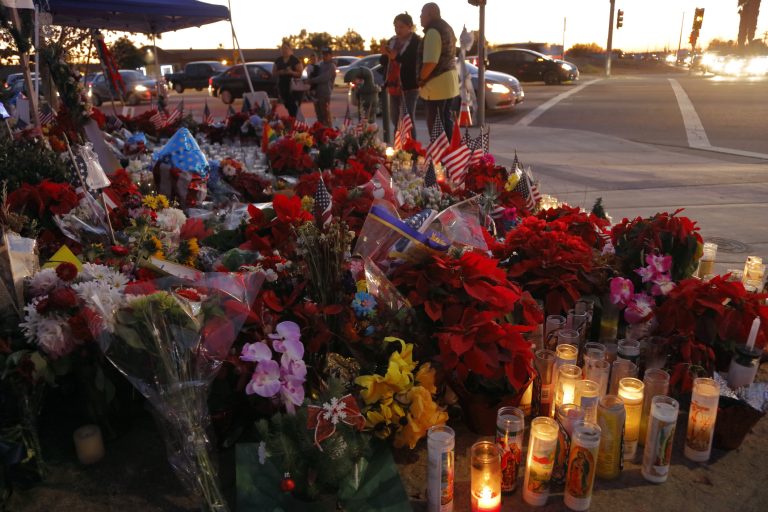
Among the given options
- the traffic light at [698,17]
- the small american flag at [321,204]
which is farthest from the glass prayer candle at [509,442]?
the traffic light at [698,17]

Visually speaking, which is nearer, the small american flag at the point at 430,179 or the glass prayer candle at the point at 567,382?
the glass prayer candle at the point at 567,382

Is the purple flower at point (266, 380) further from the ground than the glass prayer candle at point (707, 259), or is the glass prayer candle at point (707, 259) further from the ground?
the purple flower at point (266, 380)

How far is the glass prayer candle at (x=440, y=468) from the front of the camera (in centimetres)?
193

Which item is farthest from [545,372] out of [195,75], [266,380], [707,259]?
[195,75]

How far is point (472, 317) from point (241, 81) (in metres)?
22.0

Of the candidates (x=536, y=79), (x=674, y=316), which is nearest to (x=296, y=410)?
(x=674, y=316)

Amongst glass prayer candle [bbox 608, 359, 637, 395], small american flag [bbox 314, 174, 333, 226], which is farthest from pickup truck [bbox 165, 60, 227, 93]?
glass prayer candle [bbox 608, 359, 637, 395]

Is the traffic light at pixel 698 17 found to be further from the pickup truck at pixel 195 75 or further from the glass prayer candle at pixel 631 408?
the glass prayer candle at pixel 631 408

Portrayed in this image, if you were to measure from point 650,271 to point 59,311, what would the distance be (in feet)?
8.12

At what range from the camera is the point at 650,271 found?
2807 millimetres

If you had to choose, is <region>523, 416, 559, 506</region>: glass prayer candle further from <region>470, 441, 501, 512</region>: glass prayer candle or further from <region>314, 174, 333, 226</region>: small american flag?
<region>314, 174, 333, 226</region>: small american flag

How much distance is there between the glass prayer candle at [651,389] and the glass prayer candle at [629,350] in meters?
0.15

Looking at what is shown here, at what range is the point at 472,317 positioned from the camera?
7.54ft

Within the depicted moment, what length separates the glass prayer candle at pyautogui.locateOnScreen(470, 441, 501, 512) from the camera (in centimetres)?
194
